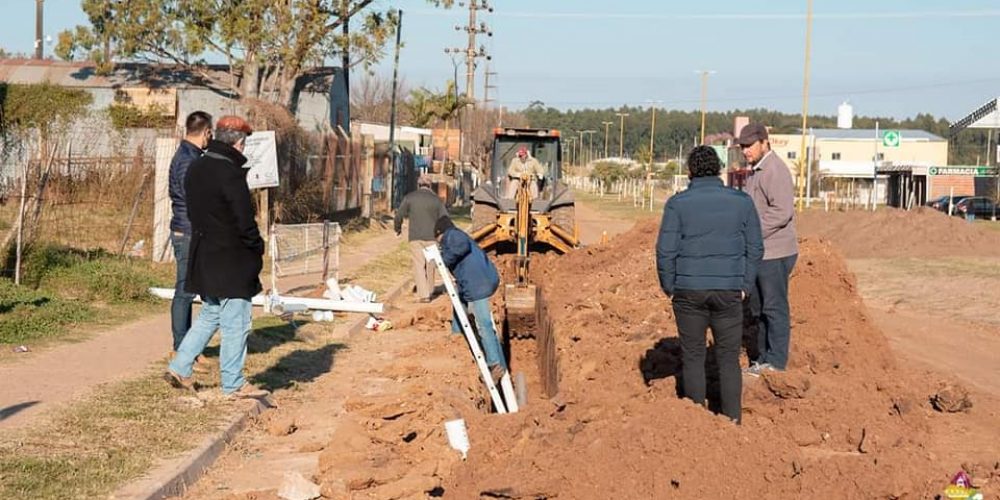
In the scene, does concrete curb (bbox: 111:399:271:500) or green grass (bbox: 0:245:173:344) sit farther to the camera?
green grass (bbox: 0:245:173:344)

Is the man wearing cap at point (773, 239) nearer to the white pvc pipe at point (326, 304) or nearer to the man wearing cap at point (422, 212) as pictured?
the white pvc pipe at point (326, 304)

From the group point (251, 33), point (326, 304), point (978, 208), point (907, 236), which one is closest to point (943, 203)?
point (978, 208)

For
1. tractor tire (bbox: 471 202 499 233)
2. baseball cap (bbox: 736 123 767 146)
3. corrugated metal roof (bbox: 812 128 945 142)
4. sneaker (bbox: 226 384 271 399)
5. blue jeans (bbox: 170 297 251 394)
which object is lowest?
sneaker (bbox: 226 384 271 399)

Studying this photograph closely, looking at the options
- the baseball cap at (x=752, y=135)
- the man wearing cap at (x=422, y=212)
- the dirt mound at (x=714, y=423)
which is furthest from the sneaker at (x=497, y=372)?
the man wearing cap at (x=422, y=212)

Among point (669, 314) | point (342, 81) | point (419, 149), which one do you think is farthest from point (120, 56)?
point (419, 149)

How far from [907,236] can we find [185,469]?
28994 mm

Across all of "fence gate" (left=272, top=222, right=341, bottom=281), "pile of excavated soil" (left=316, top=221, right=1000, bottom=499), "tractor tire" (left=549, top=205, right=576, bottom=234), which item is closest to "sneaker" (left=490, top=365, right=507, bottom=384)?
"pile of excavated soil" (left=316, top=221, right=1000, bottom=499)

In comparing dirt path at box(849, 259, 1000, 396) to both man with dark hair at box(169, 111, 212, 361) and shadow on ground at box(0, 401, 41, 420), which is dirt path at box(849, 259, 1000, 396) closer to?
man with dark hair at box(169, 111, 212, 361)

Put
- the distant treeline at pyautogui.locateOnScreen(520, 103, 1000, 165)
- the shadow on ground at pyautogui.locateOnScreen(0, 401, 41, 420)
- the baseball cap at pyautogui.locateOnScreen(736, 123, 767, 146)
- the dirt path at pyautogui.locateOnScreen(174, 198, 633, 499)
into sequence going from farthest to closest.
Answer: the distant treeline at pyautogui.locateOnScreen(520, 103, 1000, 165) → the baseball cap at pyautogui.locateOnScreen(736, 123, 767, 146) → the shadow on ground at pyautogui.locateOnScreen(0, 401, 41, 420) → the dirt path at pyautogui.locateOnScreen(174, 198, 633, 499)

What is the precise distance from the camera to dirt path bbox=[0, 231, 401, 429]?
8609 mm

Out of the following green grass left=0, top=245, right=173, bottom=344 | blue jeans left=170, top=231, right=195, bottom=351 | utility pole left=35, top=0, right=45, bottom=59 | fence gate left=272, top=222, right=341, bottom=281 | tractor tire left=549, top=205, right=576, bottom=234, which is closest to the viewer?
blue jeans left=170, top=231, right=195, bottom=351

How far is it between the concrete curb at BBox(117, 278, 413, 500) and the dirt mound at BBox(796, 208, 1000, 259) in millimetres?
24403

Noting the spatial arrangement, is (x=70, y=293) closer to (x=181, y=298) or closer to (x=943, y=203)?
(x=181, y=298)

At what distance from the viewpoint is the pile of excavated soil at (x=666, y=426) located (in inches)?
250
